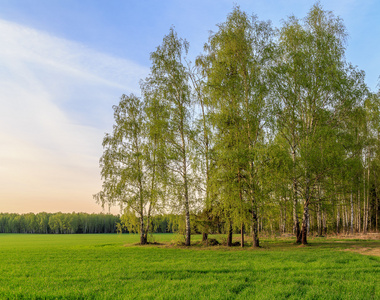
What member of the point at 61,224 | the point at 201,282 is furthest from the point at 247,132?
the point at 61,224

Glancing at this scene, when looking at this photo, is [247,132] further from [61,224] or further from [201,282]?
[61,224]

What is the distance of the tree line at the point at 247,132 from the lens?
72.2ft

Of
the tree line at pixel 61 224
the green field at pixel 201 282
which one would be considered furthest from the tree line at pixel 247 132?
the tree line at pixel 61 224

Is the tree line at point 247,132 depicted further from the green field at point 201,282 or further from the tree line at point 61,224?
the tree line at point 61,224

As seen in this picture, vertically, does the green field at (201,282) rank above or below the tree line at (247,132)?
below

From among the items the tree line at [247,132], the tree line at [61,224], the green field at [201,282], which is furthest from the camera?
the tree line at [61,224]

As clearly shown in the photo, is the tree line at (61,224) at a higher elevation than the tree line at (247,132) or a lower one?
lower

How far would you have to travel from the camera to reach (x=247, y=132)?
918 inches

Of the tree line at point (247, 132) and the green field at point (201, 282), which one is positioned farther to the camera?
the tree line at point (247, 132)

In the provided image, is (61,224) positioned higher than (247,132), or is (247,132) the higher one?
(247,132)

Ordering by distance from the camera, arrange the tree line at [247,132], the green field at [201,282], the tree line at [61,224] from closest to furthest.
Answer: the green field at [201,282] → the tree line at [247,132] → the tree line at [61,224]

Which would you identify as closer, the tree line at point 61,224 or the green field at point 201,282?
the green field at point 201,282

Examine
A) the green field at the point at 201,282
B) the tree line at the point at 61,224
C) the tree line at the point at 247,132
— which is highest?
the tree line at the point at 247,132

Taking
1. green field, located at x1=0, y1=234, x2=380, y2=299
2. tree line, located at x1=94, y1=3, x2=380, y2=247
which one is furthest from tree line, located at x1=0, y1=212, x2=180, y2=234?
green field, located at x1=0, y1=234, x2=380, y2=299
